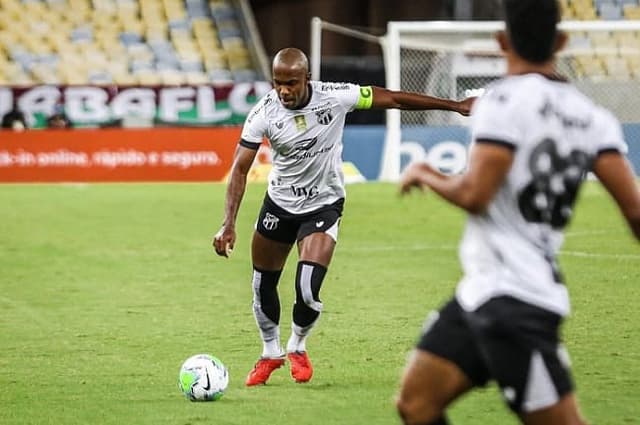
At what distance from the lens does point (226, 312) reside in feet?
42.3

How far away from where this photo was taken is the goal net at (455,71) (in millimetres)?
27281

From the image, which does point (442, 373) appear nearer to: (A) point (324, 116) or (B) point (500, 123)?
(B) point (500, 123)

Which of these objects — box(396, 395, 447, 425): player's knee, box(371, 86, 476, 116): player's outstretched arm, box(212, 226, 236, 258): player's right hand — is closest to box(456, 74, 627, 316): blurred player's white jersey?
box(396, 395, 447, 425): player's knee

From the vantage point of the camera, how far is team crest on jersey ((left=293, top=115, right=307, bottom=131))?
30.7ft

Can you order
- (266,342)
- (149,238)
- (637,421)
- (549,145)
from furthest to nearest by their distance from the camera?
(149,238) < (266,342) < (637,421) < (549,145)

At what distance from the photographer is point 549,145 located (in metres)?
4.95

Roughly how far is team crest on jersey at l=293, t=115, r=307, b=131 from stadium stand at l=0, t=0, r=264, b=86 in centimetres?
2397

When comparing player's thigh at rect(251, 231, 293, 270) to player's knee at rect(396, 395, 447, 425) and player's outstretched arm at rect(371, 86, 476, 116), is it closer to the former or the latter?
player's outstretched arm at rect(371, 86, 476, 116)

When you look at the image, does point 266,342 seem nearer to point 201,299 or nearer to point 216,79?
point 201,299

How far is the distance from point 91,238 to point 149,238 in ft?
2.66

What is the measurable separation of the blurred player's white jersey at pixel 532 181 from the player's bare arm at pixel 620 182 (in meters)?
0.05

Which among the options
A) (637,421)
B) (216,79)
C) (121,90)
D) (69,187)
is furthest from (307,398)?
(216,79)

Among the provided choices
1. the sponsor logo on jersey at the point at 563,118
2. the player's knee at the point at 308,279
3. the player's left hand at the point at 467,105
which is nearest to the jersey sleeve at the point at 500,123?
the sponsor logo on jersey at the point at 563,118

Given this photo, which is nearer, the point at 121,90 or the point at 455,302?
the point at 455,302
